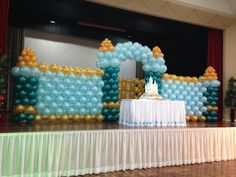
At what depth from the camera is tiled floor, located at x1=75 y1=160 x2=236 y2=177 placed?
152 inches

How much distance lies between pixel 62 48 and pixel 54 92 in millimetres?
4102

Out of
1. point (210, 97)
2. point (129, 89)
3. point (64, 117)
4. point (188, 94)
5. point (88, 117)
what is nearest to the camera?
point (64, 117)

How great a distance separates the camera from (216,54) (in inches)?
348

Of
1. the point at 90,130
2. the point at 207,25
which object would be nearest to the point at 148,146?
the point at 90,130

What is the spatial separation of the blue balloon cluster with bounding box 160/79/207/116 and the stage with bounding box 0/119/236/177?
192 centimetres

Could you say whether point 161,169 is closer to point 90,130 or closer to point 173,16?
point 90,130

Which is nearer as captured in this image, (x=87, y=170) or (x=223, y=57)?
(x=87, y=170)

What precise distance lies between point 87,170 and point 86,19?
14.5 ft

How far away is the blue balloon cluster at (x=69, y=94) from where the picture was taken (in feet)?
17.0

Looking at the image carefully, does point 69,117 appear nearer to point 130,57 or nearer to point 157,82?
point 130,57

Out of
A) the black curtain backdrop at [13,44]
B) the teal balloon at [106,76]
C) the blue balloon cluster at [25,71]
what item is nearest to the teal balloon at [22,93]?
the blue balloon cluster at [25,71]

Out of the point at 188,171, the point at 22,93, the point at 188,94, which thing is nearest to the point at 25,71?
the point at 22,93

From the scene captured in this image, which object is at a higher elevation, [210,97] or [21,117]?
[210,97]

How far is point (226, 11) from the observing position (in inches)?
338
